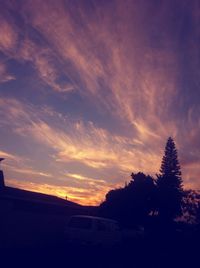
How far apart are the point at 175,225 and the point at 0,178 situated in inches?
1497

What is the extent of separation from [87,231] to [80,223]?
0.67 metres

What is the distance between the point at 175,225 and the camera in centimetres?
5038

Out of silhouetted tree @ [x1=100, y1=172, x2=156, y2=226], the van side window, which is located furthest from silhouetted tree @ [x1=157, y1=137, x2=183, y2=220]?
the van side window

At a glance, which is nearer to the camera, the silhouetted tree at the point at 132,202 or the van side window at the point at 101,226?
the van side window at the point at 101,226

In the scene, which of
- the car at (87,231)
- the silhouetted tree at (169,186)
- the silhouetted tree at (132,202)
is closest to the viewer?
the car at (87,231)

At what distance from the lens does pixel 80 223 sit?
59.5 ft

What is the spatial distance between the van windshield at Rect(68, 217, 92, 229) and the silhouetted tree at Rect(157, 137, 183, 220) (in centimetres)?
2877

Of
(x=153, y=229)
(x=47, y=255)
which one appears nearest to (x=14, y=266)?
(x=47, y=255)

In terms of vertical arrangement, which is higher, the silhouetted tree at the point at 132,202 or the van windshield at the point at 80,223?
the silhouetted tree at the point at 132,202

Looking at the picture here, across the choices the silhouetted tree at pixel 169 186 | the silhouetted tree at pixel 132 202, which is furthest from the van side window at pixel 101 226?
the silhouetted tree at pixel 169 186

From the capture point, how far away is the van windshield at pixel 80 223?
18000mm

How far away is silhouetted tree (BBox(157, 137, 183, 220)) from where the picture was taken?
1850 inches

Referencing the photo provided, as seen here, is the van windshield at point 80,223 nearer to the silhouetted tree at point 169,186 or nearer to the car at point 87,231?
the car at point 87,231

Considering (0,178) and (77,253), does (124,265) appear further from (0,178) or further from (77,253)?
(0,178)
